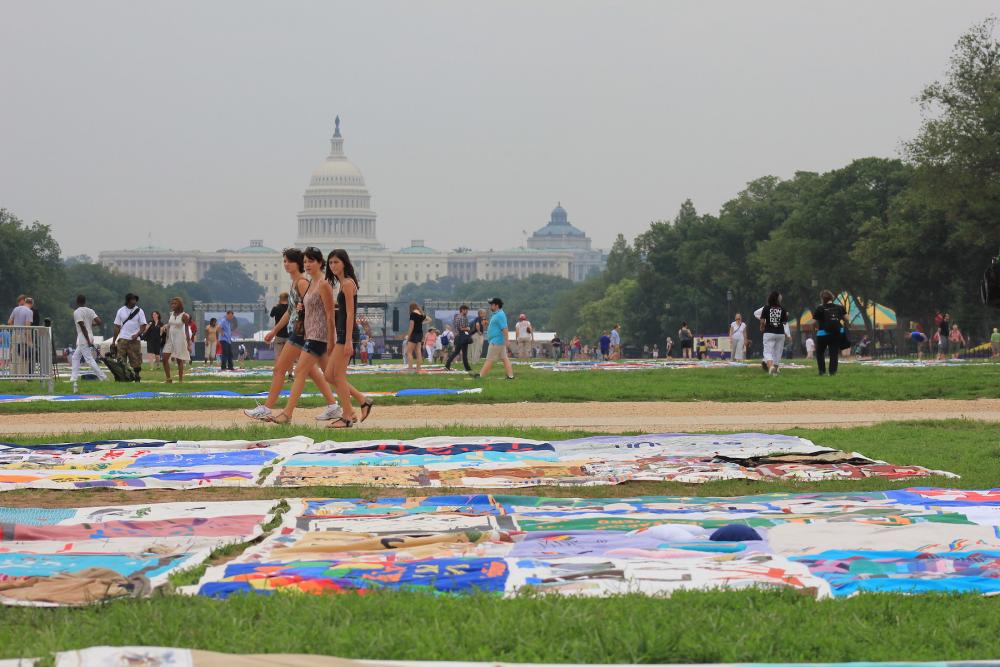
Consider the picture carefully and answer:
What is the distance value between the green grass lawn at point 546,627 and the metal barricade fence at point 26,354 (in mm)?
16410

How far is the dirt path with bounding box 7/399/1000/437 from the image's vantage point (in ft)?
48.2

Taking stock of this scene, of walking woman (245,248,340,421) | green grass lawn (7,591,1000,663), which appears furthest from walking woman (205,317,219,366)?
green grass lawn (7,591,1000,663)

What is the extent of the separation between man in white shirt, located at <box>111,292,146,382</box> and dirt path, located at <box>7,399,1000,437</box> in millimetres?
8139

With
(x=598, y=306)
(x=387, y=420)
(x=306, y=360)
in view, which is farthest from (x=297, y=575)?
(x=598, y=306)

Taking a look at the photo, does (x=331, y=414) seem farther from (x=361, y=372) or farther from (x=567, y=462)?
(x=361, y=372)

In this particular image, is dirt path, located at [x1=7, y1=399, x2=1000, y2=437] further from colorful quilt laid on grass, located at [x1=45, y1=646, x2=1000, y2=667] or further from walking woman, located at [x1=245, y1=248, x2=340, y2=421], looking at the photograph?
colorful quilt laid on grass, located at [x1=45, y1=646, x2=1000, y2=667]

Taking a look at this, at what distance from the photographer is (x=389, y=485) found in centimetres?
A: 927

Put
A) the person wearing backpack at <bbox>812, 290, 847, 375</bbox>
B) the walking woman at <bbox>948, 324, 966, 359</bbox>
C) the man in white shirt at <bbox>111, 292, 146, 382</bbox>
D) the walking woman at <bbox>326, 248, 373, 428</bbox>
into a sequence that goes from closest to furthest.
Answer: the walking woman at <bbox>326, 248, 373, 428</bbox> < the person wearing backpack at <bbox>812, 290, 847, 375</bbox> < the man in white shirt at <bbox>111, 292, 146, 382</bbox> < the walking woman at <bbox>948, 324, 966, 359</bbox>

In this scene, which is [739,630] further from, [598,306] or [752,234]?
[598,306]

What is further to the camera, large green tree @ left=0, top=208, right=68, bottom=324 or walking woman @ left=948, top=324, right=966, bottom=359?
large green tree @ left=0, top=208, right=68, bottom=324

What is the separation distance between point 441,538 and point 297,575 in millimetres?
980

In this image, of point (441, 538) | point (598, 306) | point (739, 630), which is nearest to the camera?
point (739, 630)

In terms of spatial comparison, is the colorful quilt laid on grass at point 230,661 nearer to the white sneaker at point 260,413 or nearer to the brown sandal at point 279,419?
the brown sandal at point 279,419

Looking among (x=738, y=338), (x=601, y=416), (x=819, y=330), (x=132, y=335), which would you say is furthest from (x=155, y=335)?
(x=738, y=338)
